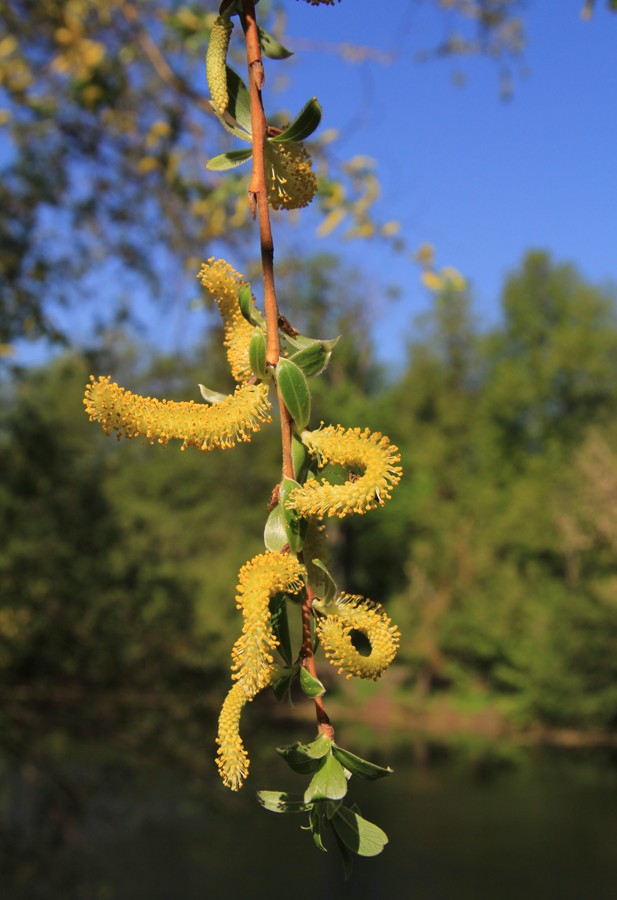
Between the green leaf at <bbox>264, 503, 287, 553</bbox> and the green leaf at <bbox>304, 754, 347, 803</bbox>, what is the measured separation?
100mm

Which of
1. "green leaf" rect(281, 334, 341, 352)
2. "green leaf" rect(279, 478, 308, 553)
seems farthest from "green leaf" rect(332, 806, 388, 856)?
"green leaf" rect(281, 334, 341, 352)

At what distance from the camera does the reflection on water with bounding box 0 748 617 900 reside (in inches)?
348

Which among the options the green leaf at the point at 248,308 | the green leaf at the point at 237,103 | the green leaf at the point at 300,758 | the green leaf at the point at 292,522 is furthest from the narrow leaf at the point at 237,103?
the green leaf at the point at 300,758

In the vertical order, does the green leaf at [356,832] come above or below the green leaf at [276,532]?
below

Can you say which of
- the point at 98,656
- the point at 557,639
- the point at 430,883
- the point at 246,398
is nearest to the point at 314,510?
the point at 246,398

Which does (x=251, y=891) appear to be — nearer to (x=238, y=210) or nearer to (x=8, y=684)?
(x=8, y=684)

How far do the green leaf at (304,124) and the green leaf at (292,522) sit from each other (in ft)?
0.62

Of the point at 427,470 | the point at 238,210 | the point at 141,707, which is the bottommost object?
the point at 238,210

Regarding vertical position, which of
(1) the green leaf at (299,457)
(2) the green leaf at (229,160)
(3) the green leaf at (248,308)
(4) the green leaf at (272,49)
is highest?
(4) the green leaf at (272,49)

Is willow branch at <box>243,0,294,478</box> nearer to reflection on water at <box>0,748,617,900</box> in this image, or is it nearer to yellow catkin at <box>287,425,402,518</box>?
yellow catkin at <box>287,425,402,518</box>

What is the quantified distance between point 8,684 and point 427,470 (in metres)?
14.4

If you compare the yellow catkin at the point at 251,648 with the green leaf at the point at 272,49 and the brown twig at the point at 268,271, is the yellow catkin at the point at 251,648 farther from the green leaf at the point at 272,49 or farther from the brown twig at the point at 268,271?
the green leaf at the point at 272,49

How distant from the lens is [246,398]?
484 millimetres

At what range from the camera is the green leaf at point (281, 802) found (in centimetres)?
42
